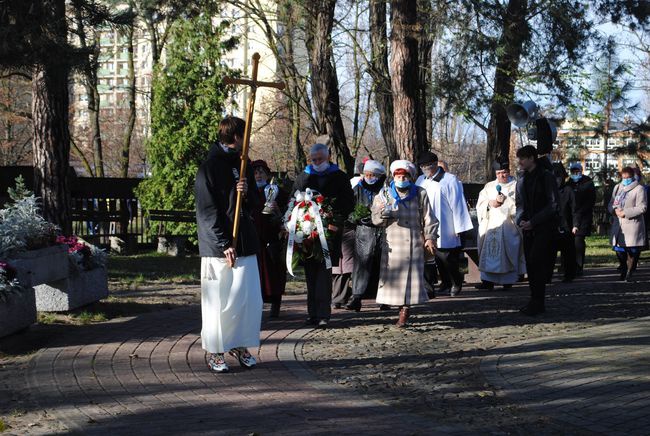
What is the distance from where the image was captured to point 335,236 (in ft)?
34.5

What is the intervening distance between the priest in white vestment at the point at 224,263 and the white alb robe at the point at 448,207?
641 centimetres

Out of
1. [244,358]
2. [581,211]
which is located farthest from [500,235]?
[244,358]

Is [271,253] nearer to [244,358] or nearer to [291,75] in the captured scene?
[244,358]

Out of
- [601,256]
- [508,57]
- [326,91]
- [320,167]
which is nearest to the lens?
[320,167]

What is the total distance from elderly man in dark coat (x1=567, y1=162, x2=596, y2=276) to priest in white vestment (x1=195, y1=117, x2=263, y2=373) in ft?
33.7

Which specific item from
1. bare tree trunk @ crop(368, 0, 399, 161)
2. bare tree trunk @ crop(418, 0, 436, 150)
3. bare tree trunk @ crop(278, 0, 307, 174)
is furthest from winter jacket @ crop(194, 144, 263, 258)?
bare tree trunk @ crop(278, 0, 307, 174)

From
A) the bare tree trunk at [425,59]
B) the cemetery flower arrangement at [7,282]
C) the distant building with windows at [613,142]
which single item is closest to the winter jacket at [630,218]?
the bare tree trunk at [425,59]

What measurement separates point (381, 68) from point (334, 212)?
45.0ft

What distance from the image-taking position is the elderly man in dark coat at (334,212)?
10.5 m

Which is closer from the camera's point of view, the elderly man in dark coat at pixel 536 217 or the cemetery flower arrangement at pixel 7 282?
the cemetery flower arrangement at pixel 7 282

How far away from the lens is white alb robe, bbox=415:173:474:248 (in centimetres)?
1405

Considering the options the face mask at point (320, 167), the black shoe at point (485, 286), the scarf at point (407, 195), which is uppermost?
the face mask at point (320, 167)

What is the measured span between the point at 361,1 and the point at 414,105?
6.58 meters

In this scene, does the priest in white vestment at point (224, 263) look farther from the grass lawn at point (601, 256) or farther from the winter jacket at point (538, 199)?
the grass lawn at point (601, 256)
